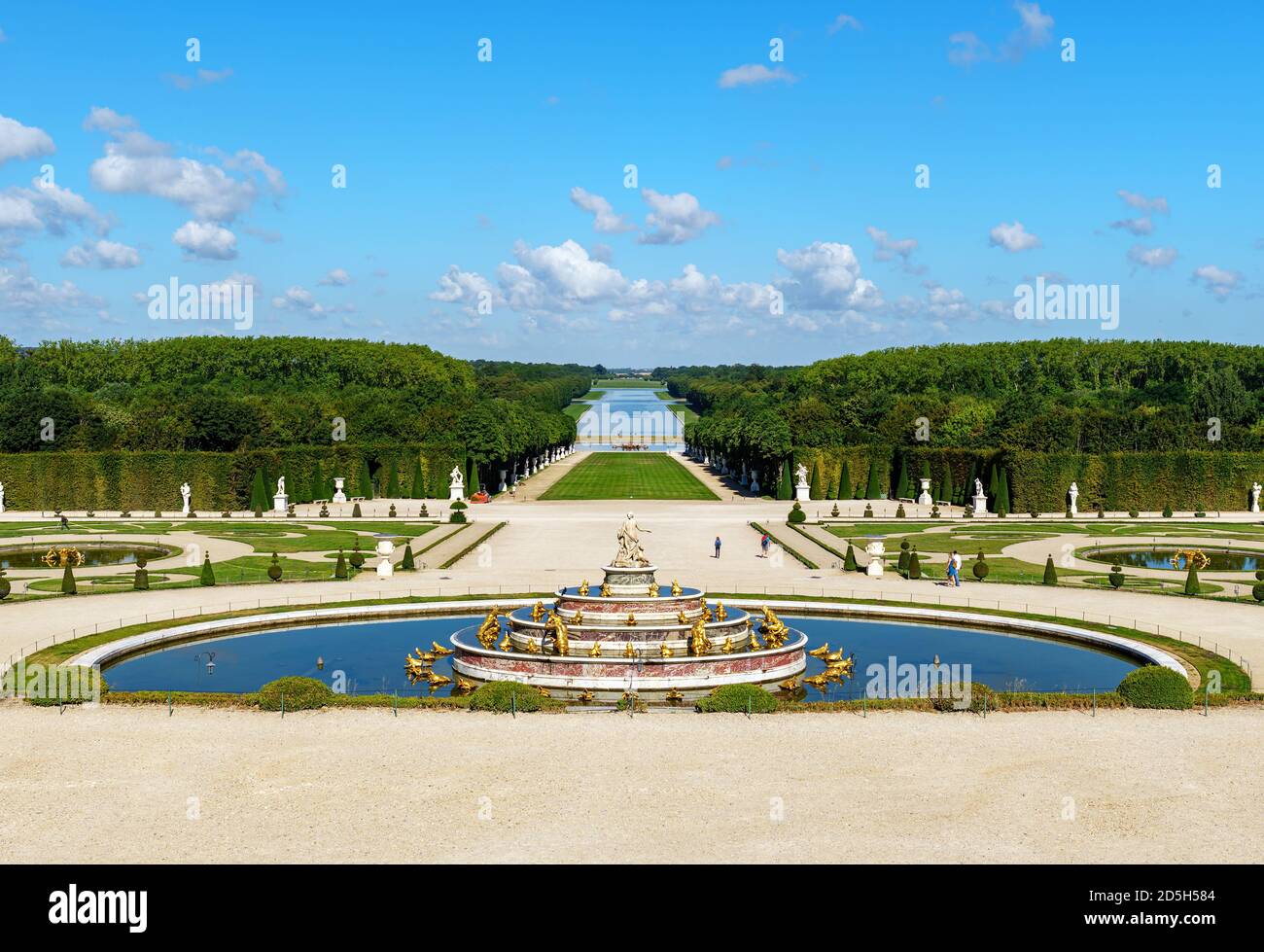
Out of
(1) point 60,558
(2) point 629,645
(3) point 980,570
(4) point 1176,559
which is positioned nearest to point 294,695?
(2) point 629,645

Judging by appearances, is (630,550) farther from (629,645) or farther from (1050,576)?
(1050,576)

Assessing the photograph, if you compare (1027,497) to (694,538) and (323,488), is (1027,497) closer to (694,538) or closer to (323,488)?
(694,538)

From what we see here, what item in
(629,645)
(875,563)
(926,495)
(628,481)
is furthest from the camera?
(628,481)

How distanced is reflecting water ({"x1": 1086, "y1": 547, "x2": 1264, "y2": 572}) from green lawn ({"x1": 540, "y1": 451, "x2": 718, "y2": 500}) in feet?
131

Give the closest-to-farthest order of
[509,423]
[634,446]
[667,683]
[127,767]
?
[127,767]
[667,683]
[509,423]
[634,446]

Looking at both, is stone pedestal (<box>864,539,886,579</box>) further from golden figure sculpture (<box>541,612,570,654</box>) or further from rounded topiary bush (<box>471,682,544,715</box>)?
rounded topiary bush (<box>471,682,544,715</box>)

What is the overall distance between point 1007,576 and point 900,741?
28.7 m

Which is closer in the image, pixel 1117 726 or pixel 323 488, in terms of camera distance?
pixel 1117 726

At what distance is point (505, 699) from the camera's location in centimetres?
2883

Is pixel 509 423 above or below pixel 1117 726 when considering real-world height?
above

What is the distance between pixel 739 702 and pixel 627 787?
6.93m

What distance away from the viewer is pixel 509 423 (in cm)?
10519
